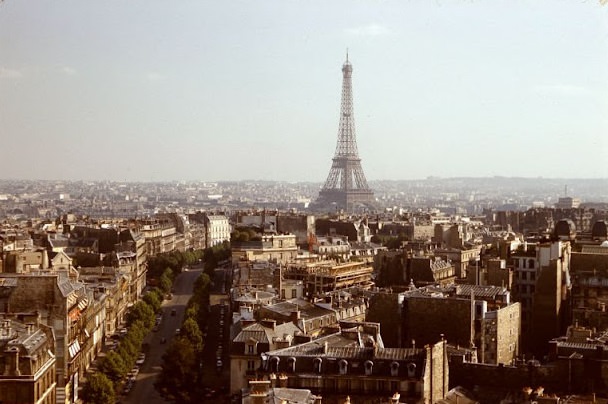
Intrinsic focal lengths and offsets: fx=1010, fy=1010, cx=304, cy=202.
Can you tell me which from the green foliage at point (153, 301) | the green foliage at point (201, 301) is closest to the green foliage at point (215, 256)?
the green foliage at point (201, 301)

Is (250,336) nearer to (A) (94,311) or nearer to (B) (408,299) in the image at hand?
(B) (408,299)

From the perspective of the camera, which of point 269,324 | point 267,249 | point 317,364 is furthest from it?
point 267,249

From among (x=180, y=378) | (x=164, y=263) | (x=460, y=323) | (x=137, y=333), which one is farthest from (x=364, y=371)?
(x=164, y=263)

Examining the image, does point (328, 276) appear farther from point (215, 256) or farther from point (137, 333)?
point (215, 256)

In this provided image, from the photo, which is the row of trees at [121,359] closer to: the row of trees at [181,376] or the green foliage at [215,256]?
the row of trees at [181,376]

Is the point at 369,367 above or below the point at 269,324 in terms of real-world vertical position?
above
